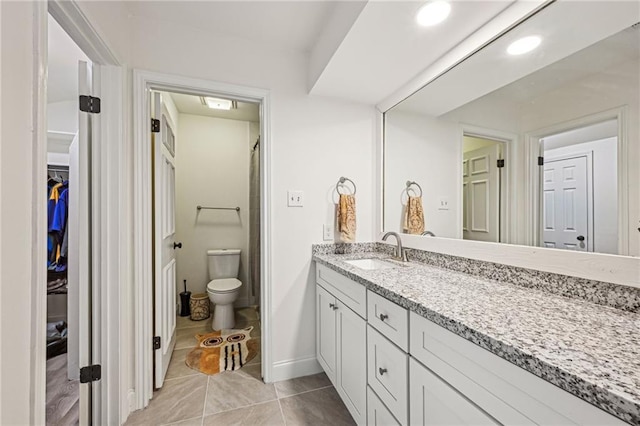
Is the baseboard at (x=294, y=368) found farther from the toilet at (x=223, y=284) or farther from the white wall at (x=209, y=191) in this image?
the white wall at (x=209, y=191)

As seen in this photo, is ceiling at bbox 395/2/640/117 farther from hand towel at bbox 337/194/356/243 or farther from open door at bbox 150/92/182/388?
open door at bbox 150/92/182/388

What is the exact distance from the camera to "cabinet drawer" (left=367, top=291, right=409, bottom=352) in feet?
3.14

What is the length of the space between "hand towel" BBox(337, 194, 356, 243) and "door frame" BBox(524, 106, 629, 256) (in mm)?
1036

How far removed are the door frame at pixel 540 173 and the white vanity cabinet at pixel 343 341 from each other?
79 centimetres

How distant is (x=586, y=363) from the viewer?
0.52 metres

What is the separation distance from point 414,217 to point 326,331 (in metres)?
0.96

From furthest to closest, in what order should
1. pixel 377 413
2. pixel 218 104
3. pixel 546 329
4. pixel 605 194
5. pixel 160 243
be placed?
pixel 218 104 < pixel 160 243 < pixel 377 413 < pixel 605 194 < pixel 546 329

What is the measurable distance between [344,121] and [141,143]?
4.42 ft

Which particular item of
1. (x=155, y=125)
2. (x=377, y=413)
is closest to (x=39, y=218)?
(x=155, y=125)

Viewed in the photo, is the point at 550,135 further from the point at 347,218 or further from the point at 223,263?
the point at 223,263

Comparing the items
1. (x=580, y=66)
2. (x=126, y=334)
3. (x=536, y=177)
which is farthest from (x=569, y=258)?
(x=126, y=334)

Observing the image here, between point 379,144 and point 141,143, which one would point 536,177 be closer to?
point 379,144

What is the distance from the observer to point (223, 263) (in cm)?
306

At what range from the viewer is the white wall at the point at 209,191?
3.13 m
